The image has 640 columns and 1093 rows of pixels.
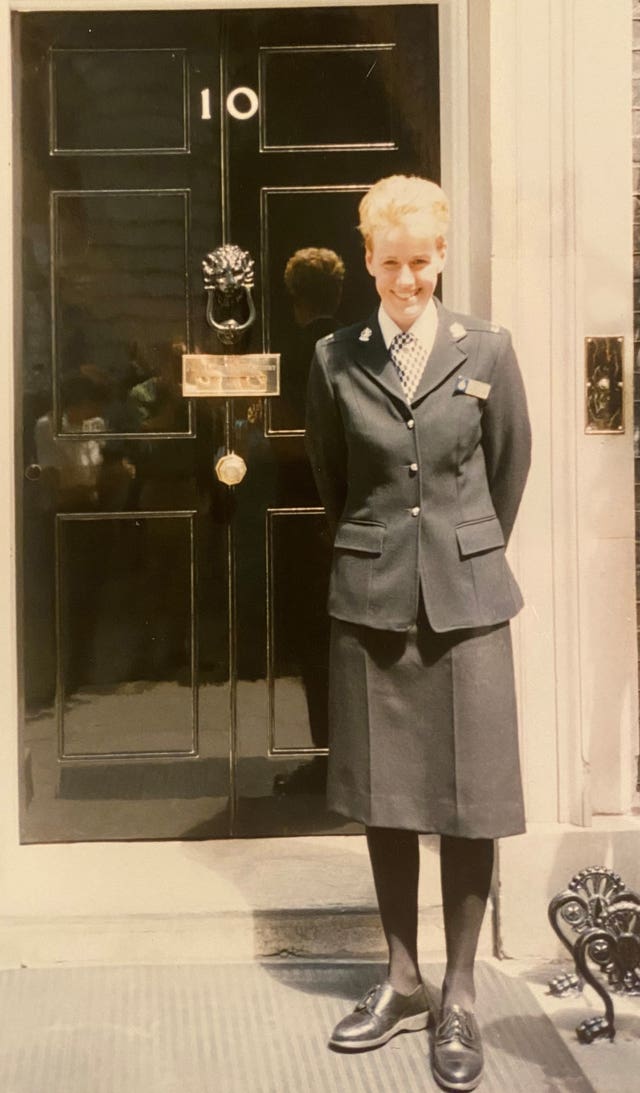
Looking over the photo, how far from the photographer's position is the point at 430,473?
3.43m

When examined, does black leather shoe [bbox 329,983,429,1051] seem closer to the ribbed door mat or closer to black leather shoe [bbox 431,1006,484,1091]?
the ribbed door mat

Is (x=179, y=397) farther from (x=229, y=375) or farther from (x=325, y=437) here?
(x=325, y=437)

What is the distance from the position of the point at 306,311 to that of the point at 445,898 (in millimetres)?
Answer: 2124

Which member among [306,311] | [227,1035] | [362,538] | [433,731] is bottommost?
[227,1035]

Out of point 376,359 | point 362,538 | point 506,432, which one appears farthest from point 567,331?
point 362,538

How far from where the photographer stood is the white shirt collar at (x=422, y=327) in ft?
11.4

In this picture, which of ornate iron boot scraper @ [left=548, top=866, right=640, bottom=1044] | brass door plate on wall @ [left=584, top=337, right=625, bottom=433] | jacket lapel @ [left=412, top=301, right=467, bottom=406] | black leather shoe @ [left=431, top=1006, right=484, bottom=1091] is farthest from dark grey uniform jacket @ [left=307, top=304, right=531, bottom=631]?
black leather shoe @ [left=431, top=1006, right=484, bottom=1091]

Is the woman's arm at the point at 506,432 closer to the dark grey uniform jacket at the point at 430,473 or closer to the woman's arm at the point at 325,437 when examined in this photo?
the dark grey uniform jacket at the point at 430,473

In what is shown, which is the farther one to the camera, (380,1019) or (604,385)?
(604,385)

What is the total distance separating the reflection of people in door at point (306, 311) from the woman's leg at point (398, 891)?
1.67 m

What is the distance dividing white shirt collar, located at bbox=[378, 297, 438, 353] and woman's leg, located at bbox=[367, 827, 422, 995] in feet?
4.21

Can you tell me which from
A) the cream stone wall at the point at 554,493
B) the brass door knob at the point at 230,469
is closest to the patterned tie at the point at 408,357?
the cream stone wall at the point at 554,493

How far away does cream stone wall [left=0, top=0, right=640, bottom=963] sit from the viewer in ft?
13.7

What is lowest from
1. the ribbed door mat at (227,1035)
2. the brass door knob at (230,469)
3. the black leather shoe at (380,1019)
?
the ribbed door mat at (227,1035)
